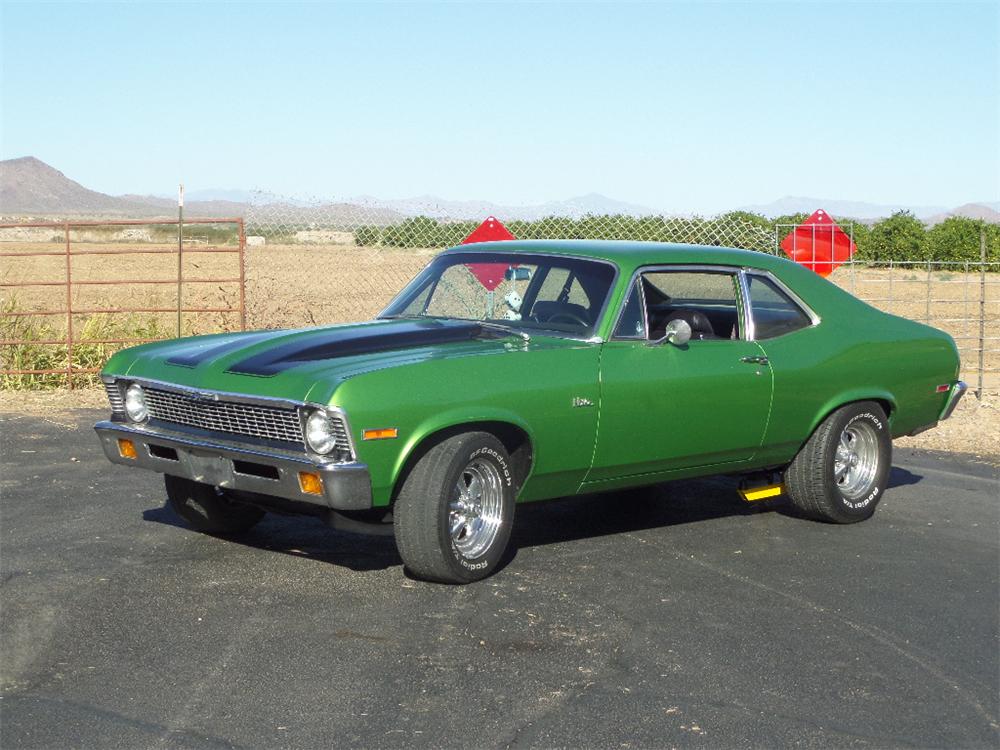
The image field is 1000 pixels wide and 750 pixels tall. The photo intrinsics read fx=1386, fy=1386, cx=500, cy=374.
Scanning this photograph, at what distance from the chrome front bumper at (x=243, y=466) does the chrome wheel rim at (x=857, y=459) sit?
11.9 ft

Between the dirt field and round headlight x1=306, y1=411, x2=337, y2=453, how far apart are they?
23.4ft

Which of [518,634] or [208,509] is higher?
[208,509]

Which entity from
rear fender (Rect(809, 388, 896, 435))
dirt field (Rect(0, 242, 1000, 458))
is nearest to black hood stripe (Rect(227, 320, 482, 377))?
rear fender (Rect(809, 388, 896, 435))

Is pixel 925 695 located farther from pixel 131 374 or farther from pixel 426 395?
pixel 131 374

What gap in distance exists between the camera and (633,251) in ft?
25.8

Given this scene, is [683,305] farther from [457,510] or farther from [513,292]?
[457,510]

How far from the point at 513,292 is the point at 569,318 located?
0.45 metres

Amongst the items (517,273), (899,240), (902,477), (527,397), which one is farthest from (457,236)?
(899,240)

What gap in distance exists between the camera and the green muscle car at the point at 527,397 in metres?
6.39

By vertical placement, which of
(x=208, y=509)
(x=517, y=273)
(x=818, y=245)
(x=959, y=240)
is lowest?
(x=208, y=509)

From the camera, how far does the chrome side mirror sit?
7449 mm

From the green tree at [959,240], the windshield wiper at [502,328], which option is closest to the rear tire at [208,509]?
the windshield wiper at [502,328]

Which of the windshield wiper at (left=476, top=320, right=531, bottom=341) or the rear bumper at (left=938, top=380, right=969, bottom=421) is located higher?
the windshield wiper at (left=476, top=320, right=531, bottom=341)

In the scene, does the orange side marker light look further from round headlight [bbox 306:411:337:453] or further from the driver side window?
the driver side window
